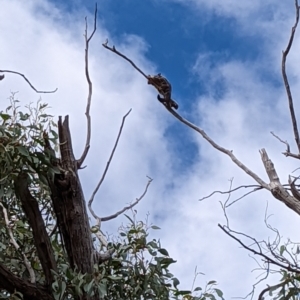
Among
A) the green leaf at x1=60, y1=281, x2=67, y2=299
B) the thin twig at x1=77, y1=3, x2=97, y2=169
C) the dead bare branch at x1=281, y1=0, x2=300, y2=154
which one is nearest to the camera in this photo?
the dead bare branch at x1=281, y1=0, x2=300, y2=154

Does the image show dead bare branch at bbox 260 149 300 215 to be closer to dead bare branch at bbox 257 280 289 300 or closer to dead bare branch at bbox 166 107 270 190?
dead bare branch at bbox 166 107 270 190

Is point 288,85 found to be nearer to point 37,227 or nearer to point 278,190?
point 278,190

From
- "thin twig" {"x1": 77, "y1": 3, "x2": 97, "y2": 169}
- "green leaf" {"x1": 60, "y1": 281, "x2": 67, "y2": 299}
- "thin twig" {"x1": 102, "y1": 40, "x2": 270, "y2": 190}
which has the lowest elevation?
"green leaf" {"x1": 60, "y1": 281, "x2": 67, "y2": 299}

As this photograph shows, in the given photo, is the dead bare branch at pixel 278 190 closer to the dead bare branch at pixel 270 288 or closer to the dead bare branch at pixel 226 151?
the dead bare branch at pixel 226 151

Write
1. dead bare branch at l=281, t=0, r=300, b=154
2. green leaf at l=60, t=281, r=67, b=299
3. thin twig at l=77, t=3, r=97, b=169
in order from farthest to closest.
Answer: thin twig at l=77, t=3, r=97, b=169 → green leaf at l=60, t=281, r=67, b=299 → dead bare branch at l=281, t=0, r=300, b=154

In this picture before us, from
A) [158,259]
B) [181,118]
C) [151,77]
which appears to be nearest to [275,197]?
[181,118]

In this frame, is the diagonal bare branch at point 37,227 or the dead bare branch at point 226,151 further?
the diagonal bare branch at point 37,227

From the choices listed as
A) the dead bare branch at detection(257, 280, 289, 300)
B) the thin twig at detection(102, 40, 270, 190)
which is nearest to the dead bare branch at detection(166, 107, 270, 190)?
the thin twig at detection(102, 40, 270, 190)

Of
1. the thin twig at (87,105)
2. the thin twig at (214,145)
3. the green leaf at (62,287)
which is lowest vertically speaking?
the green leaf at (62,287)

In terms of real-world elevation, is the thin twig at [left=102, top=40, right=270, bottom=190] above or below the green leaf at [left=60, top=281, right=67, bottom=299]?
above

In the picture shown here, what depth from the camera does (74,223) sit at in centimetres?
134

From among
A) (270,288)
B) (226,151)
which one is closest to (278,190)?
(226,151)

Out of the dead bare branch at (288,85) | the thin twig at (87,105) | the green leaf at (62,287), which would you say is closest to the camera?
the dead bare branch at (288,85)

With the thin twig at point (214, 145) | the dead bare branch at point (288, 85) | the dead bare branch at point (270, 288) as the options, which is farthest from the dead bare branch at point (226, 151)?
the dead bare branch at point (270, 288)
